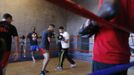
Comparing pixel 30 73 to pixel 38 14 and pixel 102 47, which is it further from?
pixel 102 47

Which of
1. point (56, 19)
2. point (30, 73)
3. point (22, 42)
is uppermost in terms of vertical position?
point (56, 19)

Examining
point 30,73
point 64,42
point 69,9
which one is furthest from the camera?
point 64,42

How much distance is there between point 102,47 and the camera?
167 centimetres

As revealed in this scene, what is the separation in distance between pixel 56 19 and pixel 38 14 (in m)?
1.15

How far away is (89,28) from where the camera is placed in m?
1.58

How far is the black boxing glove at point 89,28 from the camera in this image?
1556mm

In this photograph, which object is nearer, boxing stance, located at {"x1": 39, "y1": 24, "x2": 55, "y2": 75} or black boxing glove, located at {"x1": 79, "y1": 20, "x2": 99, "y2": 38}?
black boxing glove, located at {"x1": 79, "y1": 20, "x2": 99, "y2": 38}

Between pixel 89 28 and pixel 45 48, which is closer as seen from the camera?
pixel 89 28

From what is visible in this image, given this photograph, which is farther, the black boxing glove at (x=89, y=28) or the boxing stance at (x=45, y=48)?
the boxing stance at (x=45, y=48)

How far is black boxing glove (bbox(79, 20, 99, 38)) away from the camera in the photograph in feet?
5.10

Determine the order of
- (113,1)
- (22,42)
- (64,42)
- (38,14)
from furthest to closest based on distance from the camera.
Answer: (38,14) → (22,42) → (64,42) → (113,1)

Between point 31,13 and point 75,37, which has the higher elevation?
point 31,13

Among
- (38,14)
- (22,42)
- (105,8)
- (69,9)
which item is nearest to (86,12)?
(69,9)

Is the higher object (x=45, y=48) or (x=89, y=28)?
(x=89, y=28)
